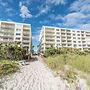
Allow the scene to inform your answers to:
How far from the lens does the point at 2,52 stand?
36.6 metres

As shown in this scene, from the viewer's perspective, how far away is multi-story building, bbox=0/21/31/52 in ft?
202

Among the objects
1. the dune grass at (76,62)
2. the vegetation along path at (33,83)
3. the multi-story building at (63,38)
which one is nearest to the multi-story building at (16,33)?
the multi-story building at (63,38)

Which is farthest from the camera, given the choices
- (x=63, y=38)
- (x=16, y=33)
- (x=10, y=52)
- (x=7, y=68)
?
(x=63, y=38)

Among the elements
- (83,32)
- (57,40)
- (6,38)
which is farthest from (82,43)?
(6,38)

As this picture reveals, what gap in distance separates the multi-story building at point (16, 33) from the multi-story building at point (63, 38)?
27.5 ft

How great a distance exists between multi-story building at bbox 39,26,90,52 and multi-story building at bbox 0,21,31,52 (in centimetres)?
838

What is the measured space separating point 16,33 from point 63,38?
24482 millimetres

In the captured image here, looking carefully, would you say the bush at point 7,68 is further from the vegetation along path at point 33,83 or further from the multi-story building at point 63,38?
the multi-story building at point 63,38

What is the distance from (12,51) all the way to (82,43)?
49580 millimetres

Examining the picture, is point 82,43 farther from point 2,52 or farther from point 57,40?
point 2,52

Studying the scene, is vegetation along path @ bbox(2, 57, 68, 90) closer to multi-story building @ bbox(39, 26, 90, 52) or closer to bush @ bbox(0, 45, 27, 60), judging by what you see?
bush @ bbox(0, 45, 27, 60)

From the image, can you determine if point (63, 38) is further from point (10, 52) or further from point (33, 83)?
point (33, 83)

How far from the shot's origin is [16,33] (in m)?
64.6

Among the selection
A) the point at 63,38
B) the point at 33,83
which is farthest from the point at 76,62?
the point at 63,38
